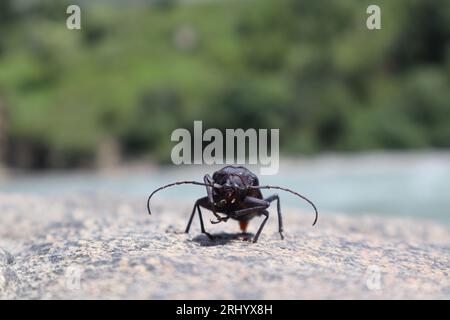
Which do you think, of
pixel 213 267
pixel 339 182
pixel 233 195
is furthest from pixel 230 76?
pixel 213 267

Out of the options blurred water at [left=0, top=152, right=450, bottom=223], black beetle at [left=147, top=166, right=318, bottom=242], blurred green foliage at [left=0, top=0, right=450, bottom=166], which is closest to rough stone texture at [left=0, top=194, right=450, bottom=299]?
black beetle at [left=147, top=166, right=318, bottom=242]

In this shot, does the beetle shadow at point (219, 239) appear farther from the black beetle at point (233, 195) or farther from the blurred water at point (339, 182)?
the blurred water at point (339, 182)

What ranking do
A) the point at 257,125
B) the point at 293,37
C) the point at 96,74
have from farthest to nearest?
1. the point at 293,37
2. the point at 96,74
3. the point at 257,125

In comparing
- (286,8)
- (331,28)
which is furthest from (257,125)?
(286,8)

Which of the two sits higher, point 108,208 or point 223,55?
point 223,55

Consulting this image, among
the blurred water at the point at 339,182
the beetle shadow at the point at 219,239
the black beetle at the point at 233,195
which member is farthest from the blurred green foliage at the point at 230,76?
the black beetle at the point at 233,195

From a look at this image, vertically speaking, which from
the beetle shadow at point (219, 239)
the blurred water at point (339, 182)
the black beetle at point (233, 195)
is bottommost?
the blurred water at point (339, 182)

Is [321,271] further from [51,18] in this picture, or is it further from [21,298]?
[51,18]

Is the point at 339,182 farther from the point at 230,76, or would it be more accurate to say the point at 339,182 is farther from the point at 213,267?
the point at 213,267
